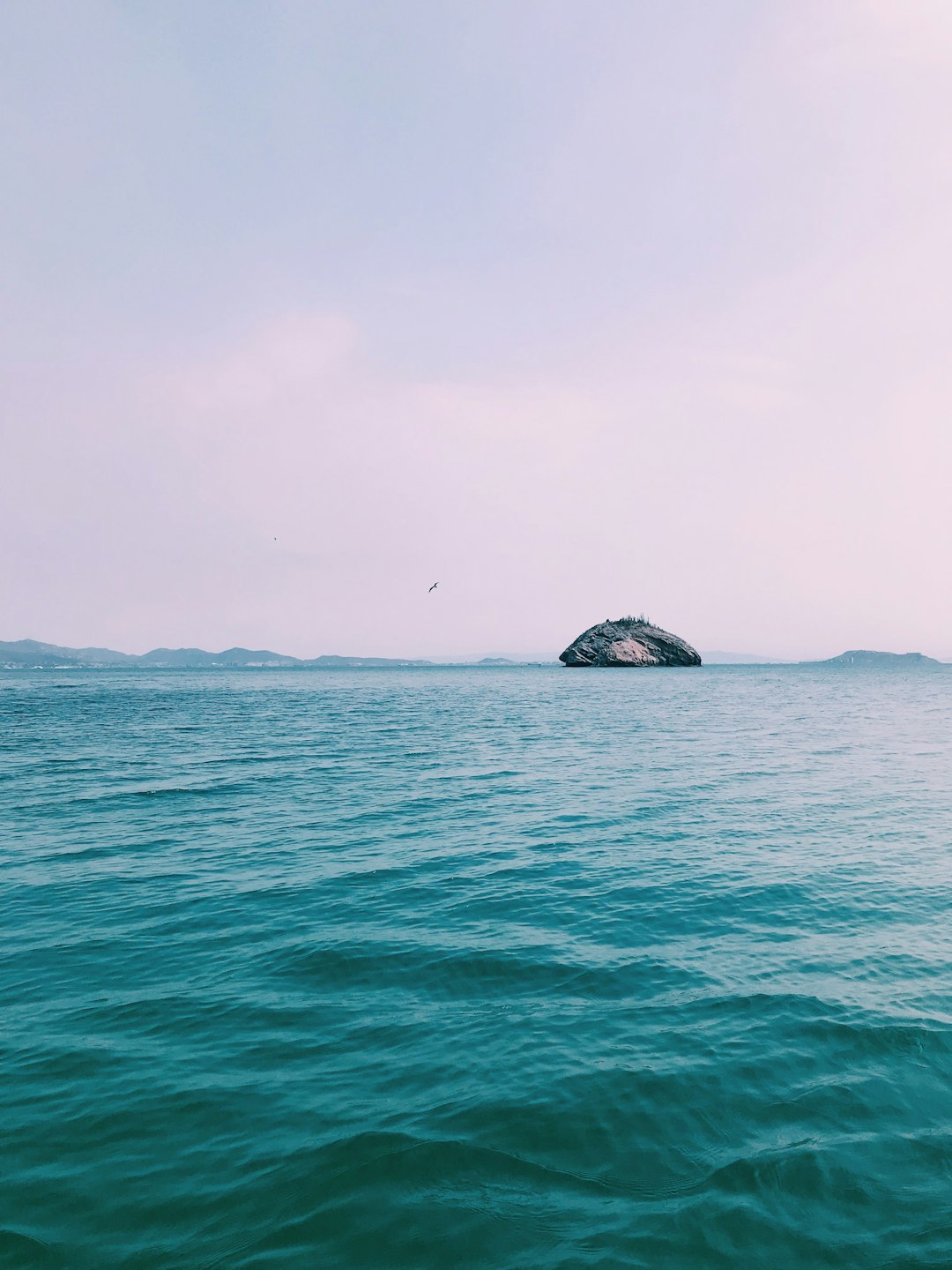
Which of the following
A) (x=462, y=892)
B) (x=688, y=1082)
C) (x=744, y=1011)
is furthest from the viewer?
(x=462, y=892)

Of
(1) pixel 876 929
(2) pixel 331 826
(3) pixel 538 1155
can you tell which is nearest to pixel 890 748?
(1) pixel 876 929

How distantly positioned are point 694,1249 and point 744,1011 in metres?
5.16

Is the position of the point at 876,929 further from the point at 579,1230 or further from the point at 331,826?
the point at 331,826

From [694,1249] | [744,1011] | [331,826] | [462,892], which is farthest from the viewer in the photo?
[331,826]

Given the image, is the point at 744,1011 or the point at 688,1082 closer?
the point at 688,1082

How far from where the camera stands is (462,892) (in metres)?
17.3

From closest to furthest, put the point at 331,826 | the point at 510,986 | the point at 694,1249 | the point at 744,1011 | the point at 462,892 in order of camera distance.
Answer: the point at 694,1249 → the point at 744,1011 → the point at 510,986 → the point at 462,892 → the point at 331,826

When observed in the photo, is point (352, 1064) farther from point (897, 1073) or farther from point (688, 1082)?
point (897, 1073)

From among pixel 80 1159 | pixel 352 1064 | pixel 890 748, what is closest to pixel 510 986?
pixel 352 1064

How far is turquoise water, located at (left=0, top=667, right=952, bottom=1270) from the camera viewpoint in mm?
7270

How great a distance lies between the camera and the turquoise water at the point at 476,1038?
7.27 metres

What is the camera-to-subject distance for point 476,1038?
35.1 feet

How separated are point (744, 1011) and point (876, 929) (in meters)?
5.73

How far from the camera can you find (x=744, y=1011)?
451 inches
